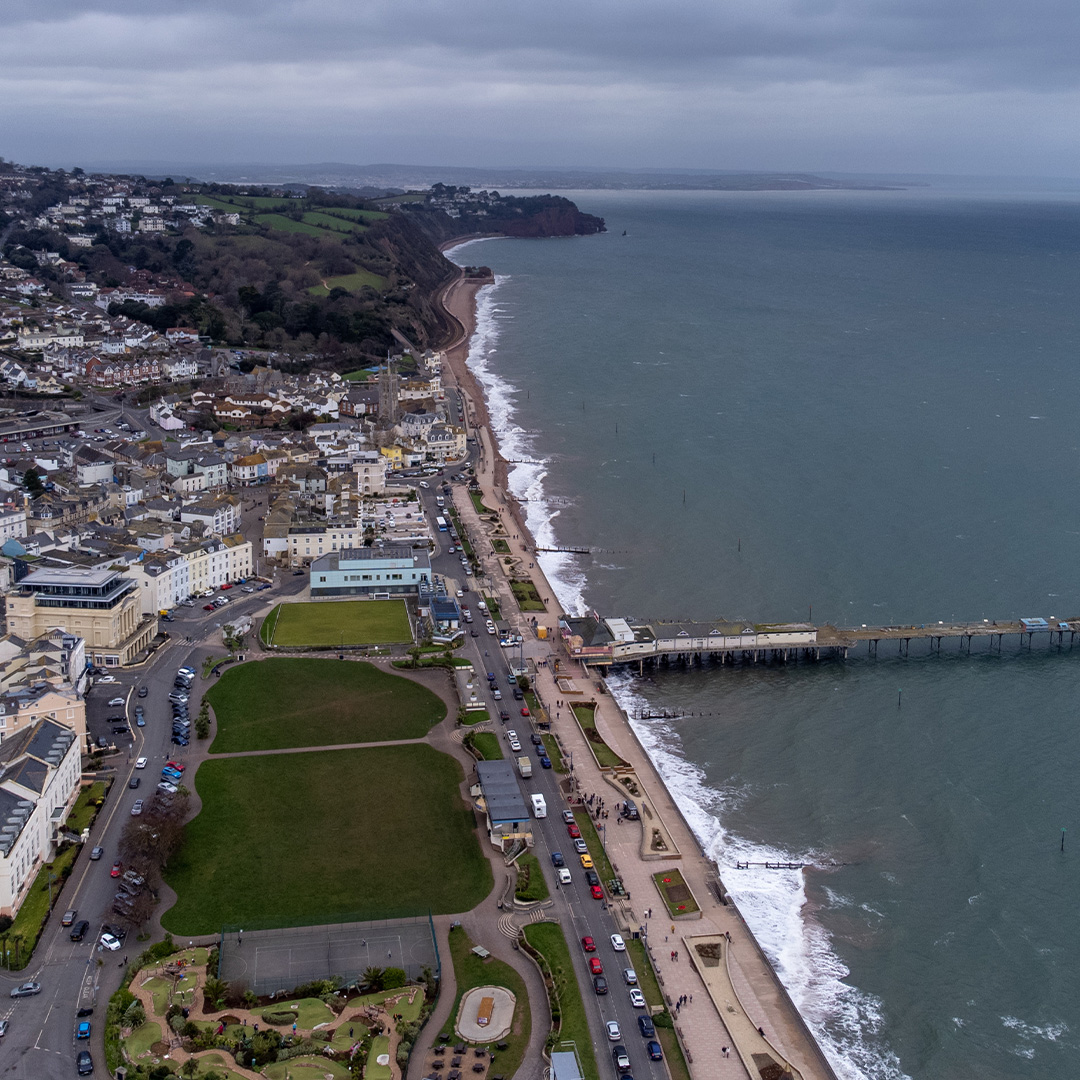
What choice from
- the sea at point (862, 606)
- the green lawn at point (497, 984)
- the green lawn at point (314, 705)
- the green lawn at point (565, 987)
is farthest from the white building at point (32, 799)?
the sea at point (862, 606)

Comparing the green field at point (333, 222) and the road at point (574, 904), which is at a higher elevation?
the green field at point (333, 222)

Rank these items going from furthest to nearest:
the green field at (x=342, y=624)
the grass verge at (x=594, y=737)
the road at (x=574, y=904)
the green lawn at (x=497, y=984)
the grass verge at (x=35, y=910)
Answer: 1. the green field at (x=342, y=624)
2. the grass verge at (x=594, y=737)
3. the grass verge at (x=35, y=910)
4. the road at (x=574, y=904)
5. the green lawn at (x=497, y=984)

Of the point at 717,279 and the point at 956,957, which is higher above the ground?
the point at 717,279

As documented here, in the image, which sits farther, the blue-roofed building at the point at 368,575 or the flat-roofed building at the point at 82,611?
the blue-roofed building at the point at 368,575

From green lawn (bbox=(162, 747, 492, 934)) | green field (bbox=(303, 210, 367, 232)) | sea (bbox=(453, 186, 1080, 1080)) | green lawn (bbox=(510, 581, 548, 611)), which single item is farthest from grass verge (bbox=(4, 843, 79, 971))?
green field (bbox=(303, 210, 367, 232))

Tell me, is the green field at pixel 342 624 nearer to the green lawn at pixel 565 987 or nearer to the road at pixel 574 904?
the road at pixel 574 904

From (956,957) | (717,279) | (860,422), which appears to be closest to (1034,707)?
(956,957)

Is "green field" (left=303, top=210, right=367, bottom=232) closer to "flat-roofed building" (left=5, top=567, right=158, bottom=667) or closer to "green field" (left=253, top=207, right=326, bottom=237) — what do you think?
"green field" (left=253, top=207, right=326, bottom=237)

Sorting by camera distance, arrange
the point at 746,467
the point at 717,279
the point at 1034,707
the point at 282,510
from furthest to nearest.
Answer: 1. the point at 717,279
2. the point at 746,467
3. the point at 282,510
4. the point at 1034,707

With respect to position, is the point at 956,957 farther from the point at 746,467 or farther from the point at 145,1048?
the point at 746,467
